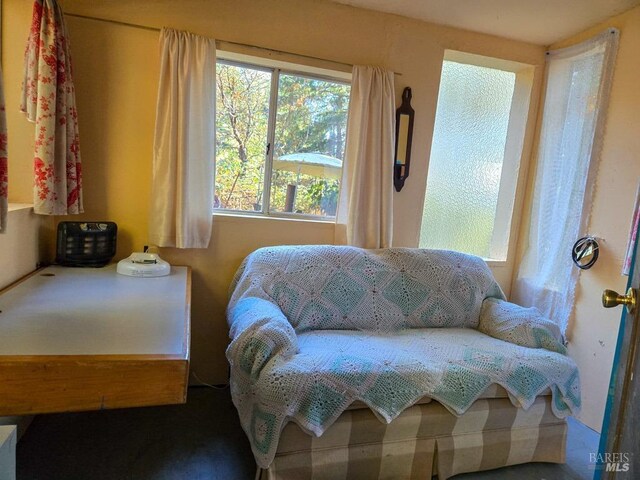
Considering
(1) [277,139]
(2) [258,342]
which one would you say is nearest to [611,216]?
(1) [277,139]

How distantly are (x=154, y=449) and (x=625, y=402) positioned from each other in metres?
1.85

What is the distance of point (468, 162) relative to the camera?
288cm

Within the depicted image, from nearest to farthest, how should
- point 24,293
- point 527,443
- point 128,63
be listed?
point 24,293
point 527,443
point 128,63

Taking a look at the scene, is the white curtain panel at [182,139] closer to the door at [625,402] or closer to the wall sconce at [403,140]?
the wall sconce at [403,140]

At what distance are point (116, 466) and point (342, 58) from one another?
2.48 metres

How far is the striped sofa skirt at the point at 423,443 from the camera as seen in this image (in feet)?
5.07

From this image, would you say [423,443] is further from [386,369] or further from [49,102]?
[49,102]

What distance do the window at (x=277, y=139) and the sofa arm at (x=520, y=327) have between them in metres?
1.26

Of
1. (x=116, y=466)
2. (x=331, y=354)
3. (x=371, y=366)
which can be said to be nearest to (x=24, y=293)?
(x=116, y=466)

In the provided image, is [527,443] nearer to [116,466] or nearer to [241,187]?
[116,466]

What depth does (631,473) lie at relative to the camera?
0.95 metres

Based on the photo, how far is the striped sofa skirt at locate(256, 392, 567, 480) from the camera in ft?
5.07

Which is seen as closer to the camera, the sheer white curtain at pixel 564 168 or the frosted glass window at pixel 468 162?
the sheer white curtain at pixel 564 168

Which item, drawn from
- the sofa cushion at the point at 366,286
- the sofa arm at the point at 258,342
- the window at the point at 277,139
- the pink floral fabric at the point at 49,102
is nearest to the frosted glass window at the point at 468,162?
the sofa cushion at the point at 366,286
